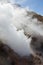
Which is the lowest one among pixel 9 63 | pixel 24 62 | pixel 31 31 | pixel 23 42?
pixel 9 63

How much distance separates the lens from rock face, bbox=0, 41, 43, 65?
43.0 ft

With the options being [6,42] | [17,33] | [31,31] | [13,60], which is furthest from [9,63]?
[31,31]

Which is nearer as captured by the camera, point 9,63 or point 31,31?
point 9,63

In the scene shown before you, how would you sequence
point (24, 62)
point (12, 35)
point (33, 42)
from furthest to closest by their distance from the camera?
point (33, 42) → point (12, 35) → point (24, 62)

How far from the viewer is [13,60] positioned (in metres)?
13.5

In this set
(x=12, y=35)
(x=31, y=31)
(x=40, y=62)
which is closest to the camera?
(x=40, y=62)

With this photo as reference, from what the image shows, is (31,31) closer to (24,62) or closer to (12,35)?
(12,35)

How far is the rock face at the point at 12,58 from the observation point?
1310 centimetres

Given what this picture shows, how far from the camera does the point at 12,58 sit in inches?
535

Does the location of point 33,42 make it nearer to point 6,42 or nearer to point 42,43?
point 42,43

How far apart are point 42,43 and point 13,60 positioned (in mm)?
6578

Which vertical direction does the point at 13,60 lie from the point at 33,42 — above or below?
below

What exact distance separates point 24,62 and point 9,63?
54.5 inches

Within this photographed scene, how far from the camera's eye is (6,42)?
15.2 metres
